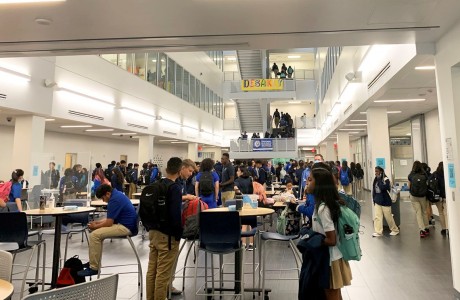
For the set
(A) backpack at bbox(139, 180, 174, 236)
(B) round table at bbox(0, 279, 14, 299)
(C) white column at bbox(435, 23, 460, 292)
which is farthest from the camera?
(C) white column at bbox(435, 23, 460, 292)

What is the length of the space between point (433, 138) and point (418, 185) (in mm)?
3555

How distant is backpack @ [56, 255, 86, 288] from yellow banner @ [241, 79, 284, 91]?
1462 centimetres

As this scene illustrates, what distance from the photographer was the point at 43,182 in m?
8.84

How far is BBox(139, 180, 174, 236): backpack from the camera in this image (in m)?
3.38

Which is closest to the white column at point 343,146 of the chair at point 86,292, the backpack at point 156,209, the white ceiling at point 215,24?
the white ceiling at point 215,24

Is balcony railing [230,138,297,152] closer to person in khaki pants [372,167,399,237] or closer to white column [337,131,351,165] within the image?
white column [337,131,351,165]

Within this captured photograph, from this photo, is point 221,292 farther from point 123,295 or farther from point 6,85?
point 6,85


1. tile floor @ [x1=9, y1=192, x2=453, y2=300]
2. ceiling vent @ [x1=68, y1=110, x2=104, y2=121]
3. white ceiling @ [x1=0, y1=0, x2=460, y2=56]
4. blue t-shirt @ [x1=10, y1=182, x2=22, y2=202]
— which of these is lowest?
tile floor @ [x1=9, y1=192, x2=453, y2=300]

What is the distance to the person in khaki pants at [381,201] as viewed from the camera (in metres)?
6.84

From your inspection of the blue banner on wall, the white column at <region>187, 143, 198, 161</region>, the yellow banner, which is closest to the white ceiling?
the blue banner on wall

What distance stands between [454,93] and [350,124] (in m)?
8.66

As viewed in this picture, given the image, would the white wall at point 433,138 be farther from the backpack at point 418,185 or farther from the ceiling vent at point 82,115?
the ceiling vent at point 82,115

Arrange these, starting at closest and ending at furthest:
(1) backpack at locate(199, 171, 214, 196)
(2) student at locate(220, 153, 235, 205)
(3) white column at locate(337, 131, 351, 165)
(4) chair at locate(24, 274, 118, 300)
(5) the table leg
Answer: (4) chair at locate(24, 274, 118, 300), (5) the table leg, (1) backpack at locate(199, 171, 214, 196), (2) student at locate(220, 153, 235, 205), (3) white column at locate(337, 131, 351, 165)

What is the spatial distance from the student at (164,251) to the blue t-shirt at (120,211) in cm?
65
